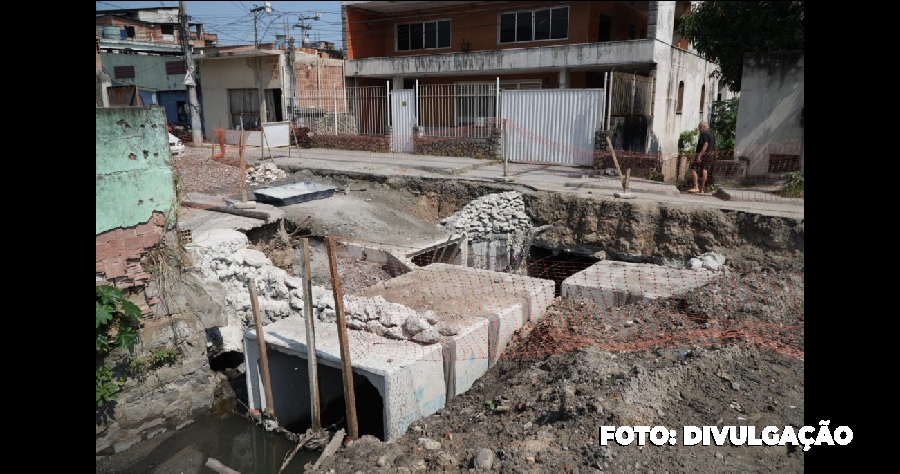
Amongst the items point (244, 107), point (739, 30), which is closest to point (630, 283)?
point (739, 30)

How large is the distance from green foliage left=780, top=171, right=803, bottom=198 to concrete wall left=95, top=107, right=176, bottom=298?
1052 cm

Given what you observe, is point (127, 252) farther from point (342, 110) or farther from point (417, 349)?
point (342, 110)

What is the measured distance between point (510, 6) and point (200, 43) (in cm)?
2037

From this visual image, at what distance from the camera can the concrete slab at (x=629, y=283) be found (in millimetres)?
8047

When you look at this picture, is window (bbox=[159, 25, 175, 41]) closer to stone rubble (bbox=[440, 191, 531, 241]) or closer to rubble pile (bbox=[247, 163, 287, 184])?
rubble pile (bbox=[247, 163, 287, 184])

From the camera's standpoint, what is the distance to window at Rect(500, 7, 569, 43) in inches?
749

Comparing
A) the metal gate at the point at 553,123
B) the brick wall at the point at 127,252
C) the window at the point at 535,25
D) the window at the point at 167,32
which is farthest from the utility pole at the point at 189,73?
the window at the point at 167,32

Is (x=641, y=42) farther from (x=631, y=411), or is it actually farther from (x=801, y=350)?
(x=631, y=411)

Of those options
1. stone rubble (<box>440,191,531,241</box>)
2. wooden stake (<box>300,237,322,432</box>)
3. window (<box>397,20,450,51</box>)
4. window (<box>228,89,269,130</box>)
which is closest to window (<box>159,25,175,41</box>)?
window (<box>228,89,269,130</box>)

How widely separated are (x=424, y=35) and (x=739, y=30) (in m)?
11.9

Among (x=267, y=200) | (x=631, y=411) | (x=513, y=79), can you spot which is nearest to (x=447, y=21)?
(x=513, y=79)

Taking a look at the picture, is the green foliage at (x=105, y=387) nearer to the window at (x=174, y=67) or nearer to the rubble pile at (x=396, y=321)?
the rubble pile at (x=396, y=321)

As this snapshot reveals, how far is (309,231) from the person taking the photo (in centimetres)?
1058

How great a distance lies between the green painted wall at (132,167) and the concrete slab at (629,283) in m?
5.42
